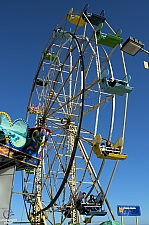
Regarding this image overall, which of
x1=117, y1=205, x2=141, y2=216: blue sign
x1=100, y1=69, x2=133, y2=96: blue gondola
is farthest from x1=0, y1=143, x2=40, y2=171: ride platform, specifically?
x1=117, y1=205, x2=141, y2=216: blue sign

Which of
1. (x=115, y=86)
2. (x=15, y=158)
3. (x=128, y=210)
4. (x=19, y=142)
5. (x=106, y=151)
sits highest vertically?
(x=115, y=86)

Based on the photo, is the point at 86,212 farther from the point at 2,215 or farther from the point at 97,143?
the point at 2,215

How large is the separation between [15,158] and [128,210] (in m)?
5.94

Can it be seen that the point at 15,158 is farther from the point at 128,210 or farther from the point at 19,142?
the point at 128,210

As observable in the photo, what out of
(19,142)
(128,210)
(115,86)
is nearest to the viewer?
(128,210)

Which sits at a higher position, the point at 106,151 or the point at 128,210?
the point at 106,151

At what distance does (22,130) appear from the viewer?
12492 millimetres

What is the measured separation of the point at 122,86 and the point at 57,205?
25.1ft

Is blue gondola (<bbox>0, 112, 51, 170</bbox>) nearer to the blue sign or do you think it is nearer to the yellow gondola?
the yellow gondola

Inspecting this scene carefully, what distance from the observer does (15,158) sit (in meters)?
12.4

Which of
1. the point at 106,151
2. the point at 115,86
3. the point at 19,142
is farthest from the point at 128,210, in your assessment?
the point at 19,142

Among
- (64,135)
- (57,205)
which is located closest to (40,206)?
(57,205)

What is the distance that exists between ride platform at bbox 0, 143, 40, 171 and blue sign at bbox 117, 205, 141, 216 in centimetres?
577

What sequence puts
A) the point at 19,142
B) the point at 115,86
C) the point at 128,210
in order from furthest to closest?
the point at 19,142
the point at 115,86
the point at 128,210
